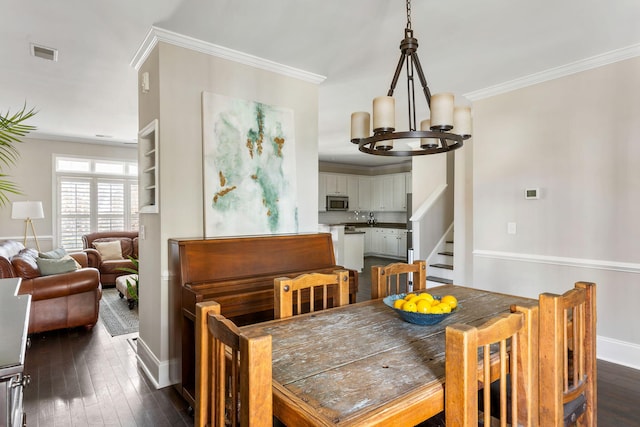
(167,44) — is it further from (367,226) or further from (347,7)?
(367,226)

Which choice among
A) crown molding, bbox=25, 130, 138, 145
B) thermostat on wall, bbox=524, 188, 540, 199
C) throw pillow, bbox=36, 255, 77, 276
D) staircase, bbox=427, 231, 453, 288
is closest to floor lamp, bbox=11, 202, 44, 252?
crown molding, bbox=25, 130, 138, 145

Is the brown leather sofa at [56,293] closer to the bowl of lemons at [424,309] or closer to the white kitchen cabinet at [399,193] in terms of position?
the bowl of lemons at [424,309]

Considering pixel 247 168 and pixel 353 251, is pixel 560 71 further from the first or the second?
pixel 353 251

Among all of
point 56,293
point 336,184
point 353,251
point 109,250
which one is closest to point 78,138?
point 109,250

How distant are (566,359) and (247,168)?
2499 millimetres

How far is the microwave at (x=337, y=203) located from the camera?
930 centimetres

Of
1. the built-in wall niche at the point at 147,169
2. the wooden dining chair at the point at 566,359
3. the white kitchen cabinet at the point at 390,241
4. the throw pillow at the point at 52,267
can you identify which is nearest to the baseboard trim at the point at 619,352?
the wooden dining chair at the point at 566,359

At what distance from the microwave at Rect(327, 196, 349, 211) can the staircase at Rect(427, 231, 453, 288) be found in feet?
13.1

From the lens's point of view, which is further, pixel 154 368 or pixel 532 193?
pixel 532 193

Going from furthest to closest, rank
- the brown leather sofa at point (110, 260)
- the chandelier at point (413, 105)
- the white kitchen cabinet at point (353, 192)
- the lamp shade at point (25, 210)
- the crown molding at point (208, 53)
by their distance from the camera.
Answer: the white kitchen cabinet at point (353, 192) → the brown leather sofa at point (110, 260) → the lamp shade at point (25, 210) → the crown molding at point (208, 53) → the chandelier at point (413, 105)

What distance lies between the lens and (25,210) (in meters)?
5.80

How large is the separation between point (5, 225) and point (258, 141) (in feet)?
18.8

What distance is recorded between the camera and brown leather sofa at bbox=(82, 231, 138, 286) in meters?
5.86

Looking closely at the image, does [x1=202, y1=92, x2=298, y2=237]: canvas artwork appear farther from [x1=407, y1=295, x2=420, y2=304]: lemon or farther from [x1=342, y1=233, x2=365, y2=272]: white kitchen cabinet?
[x1=342, y1=233, x2=365, y2=272]: white kitchen cabinet
